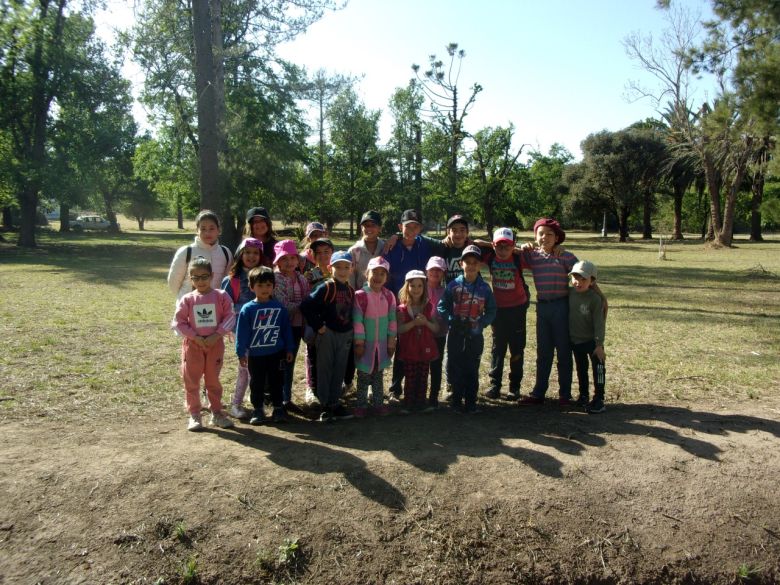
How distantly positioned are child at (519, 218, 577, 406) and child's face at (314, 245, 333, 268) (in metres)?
2.04

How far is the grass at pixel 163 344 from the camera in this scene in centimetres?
603

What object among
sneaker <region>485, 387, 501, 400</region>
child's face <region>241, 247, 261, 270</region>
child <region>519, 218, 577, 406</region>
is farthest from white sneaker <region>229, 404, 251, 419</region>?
child <region>519, 218, 577, 406</region>

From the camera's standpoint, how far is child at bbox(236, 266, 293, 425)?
4.79 m

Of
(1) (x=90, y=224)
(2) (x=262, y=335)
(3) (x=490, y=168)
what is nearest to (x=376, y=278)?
(2) (x=262, y=335)

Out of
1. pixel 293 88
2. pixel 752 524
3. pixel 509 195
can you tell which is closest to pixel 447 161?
pixel 509 195

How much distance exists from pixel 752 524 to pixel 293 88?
21947 mm

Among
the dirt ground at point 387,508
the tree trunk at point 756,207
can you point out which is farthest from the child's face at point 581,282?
the tree trunk at point 756,207

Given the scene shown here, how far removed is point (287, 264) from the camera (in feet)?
17.4

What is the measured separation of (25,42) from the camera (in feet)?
82.9

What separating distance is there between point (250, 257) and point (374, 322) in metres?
1.34

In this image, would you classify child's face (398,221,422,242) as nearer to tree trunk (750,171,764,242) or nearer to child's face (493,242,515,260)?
child's face (493,242,515,260)

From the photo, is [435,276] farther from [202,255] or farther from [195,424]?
[195,424]

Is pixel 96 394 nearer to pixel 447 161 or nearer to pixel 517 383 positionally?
pixel 517 383

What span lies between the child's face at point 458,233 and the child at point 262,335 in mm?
1966
